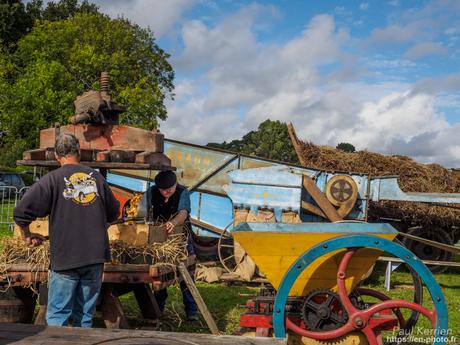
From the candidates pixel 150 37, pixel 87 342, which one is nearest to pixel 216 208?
pixel 87 342

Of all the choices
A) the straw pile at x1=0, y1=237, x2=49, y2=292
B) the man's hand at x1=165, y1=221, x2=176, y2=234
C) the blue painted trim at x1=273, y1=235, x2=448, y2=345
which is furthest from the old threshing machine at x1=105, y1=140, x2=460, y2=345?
the straw pile at x1=0, y1=237, x2=49, y2=292

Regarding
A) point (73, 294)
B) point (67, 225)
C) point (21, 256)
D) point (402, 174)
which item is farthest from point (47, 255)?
point (402, 174)

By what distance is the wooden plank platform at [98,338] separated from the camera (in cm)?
255

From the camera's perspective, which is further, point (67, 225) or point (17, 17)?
point (17, 17)

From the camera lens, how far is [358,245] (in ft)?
13.2

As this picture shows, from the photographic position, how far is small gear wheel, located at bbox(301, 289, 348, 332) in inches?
166

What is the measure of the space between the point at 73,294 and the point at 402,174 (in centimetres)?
990

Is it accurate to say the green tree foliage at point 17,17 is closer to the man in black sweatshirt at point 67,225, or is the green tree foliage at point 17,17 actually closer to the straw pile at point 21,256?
the straw pile at point 21,256

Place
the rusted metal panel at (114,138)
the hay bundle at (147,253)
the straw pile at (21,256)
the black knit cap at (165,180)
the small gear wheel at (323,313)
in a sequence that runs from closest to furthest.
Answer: the small gear wheel at (323,313) → the straw pile at (21,256) → the hay bundle at (147,253) → the rusted metal panel at (114,138) → the black knit cap at (165,180)

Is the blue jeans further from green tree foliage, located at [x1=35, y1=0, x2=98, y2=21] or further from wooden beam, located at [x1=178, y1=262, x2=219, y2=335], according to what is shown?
green tree foliage, located at [x1=35, y1=0, x2=98, y2=21]

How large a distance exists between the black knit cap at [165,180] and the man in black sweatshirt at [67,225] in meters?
2.41

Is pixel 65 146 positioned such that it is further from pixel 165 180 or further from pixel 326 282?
pixel 165 180

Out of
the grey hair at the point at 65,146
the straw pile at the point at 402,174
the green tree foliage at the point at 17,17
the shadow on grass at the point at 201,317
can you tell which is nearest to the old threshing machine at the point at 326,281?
the shadow on grass at the point at 201,317

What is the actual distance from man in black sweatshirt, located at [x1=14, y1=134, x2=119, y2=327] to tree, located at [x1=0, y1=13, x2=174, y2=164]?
2171cm
